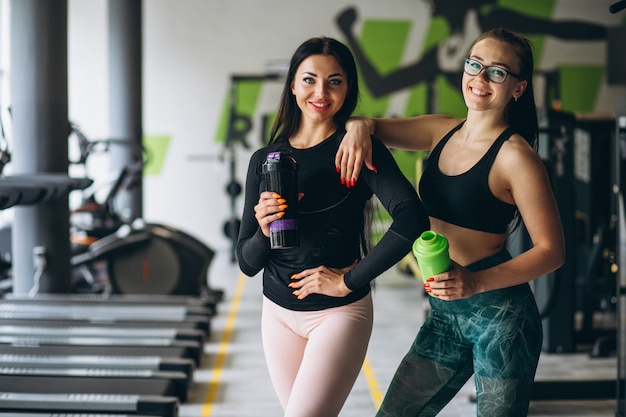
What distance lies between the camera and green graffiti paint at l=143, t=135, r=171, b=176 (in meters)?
11.3

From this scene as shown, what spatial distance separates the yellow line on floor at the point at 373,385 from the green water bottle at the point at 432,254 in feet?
7.77

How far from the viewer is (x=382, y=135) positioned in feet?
7.11

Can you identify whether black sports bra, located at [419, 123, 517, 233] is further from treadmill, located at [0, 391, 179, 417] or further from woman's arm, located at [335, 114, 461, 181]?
treadmill, located at [0, 391, 179, 417]

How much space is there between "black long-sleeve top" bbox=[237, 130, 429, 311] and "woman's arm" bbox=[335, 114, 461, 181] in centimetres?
5

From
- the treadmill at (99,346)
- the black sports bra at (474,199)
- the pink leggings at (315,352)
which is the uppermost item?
the black sports bra at (474,199)

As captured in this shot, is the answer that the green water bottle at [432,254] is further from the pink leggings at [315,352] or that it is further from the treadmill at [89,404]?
the treadmill at [89,404]

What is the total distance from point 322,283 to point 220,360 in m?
3.18

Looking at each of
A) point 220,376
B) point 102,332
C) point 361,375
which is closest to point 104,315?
point 102,332

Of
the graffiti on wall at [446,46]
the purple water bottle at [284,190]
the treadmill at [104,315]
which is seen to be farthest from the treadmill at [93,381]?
the graffiti on wall at [446,46]

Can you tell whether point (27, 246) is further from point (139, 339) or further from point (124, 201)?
point (124, 201)

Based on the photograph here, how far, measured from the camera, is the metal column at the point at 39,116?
17.8ft

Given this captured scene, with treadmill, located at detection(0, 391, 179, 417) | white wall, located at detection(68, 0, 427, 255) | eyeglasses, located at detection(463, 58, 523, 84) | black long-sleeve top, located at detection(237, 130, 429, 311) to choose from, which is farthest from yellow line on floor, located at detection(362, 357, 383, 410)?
white wall, located at detection(68, 0, 427, 255)

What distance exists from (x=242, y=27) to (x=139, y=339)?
24.4ft

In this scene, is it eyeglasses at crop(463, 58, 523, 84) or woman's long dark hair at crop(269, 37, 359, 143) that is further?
woman's long dark hair at crop(269, 37, 359, 143)
